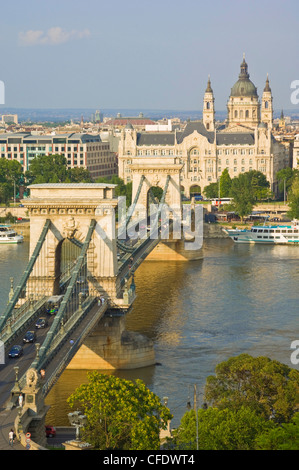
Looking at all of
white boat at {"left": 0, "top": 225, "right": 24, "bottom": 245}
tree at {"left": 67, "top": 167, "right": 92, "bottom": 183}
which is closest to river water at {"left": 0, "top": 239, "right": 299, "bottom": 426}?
white boat at {"left": 0, "top": 225, "right": 24, "bottom": 245}

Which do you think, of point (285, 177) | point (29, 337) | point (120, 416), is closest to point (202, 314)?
point (29, 337)

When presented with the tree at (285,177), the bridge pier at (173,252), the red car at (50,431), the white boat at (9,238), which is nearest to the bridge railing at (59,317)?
the red car at (50,431)

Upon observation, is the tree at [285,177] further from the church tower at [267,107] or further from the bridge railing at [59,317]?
the bridge railing at [59,317]

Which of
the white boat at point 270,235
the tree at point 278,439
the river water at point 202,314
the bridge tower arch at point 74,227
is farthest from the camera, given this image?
the white boat at point 270,235

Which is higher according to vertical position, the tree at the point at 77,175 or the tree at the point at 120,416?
the tree at the point at 120,416

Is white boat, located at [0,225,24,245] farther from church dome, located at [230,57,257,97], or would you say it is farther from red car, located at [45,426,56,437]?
church dome, located at [230,57,257,97]

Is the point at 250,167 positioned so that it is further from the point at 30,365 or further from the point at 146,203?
the point at 30,365
